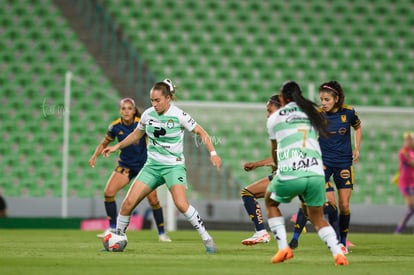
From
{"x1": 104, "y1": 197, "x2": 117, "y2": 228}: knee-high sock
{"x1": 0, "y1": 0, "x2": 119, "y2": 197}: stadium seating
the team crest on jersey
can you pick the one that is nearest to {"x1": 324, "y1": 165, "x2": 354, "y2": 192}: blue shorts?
the team crest on jersey

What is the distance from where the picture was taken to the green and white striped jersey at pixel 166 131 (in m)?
11.4

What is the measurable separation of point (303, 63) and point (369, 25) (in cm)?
281

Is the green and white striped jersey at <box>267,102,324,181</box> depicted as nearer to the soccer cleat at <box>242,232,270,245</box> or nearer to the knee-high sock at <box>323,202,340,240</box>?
the knee-high sock at <box>323,202,340,240</box>

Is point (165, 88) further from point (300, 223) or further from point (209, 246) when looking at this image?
point (300, 223)

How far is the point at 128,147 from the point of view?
49.6 ft

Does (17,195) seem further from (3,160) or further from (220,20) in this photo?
(220,20)

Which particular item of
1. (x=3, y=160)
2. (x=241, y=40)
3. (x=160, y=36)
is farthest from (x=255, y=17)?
(x=3, y=160)

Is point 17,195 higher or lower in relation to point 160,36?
lower

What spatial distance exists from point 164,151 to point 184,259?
178 centimetres

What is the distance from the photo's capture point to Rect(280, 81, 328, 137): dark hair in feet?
30.8

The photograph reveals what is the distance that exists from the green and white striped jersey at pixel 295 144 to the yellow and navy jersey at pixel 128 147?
5907mm

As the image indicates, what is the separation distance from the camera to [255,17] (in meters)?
26.6

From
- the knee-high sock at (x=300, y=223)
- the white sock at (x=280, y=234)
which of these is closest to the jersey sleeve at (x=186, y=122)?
the white sock at (x=280, y=234)

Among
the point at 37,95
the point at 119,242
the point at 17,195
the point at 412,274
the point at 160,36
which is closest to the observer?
the point at 412,274
